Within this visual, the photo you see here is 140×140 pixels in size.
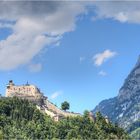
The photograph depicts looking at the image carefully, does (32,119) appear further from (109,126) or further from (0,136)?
(0,136)

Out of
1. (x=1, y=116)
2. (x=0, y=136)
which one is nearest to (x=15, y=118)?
(x=1, y=116)

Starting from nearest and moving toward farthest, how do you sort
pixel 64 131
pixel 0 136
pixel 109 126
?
1. pixel 0 136
2. pixel 64 131
3. pixel 109 126

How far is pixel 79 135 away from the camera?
177125mm

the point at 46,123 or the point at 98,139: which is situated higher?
the point at 46,123

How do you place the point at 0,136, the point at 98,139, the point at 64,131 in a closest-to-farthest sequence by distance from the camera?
the point at 0,136
the point at 98,139
the point at 64,131

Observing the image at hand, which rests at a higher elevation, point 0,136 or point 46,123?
point 46,123

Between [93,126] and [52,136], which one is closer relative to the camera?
[52,136]

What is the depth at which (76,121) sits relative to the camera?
19912 cm

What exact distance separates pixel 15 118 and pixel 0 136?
148ft

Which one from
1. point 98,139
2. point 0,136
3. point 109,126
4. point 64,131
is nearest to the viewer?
point 0,136

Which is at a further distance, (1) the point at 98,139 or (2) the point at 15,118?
(2) the point at 15,118

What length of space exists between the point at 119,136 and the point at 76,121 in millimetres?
18683

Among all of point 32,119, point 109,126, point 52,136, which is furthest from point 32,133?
point 109,126

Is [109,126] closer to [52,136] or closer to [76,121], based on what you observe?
[76,121]
